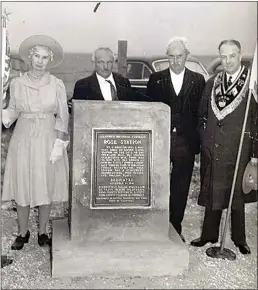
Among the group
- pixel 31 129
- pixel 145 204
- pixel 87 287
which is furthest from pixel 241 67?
pixel 87 287

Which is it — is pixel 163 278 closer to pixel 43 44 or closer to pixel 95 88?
pixel 95 88

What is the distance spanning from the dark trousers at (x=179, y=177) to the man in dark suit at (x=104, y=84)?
30 cm

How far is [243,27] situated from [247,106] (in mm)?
379

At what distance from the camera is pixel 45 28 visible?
2.61 m

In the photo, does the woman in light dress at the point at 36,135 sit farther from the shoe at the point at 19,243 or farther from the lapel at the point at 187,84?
the lapel at the point at 187,84

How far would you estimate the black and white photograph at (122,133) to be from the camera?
265 centimetres

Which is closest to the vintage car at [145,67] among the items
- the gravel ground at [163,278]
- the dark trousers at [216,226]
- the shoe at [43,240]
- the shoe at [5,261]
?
the gravel ground at [163,278]

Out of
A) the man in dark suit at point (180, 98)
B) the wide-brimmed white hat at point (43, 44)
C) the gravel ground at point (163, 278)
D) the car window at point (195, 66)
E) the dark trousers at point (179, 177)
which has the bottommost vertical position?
the gravel ground at point (163, 278)

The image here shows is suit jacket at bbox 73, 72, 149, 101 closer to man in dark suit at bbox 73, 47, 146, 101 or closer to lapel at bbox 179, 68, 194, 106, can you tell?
man in dark suit at bbox 73, 47, 146, 101

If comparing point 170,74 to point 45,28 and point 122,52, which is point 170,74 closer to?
point 122,52

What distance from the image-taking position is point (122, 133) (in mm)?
2691

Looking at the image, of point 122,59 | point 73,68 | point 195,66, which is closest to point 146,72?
point 122,59

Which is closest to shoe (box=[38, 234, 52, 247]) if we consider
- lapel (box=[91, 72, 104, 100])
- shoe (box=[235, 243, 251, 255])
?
lapel (box=[91, 72, 104, 100])

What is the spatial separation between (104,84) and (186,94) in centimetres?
40
